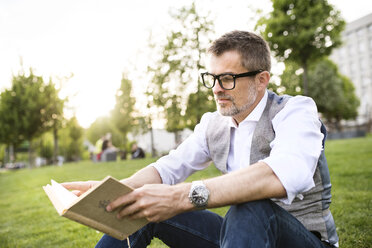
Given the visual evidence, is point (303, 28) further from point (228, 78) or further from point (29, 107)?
point (29, 107)

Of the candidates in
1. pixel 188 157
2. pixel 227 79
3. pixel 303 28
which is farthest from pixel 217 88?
pixel 303 28

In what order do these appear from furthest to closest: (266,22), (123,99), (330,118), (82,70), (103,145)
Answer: (330,118), (123,99), (82,70), (103,145), (266,22)

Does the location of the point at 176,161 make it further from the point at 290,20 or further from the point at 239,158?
the point at 290,20

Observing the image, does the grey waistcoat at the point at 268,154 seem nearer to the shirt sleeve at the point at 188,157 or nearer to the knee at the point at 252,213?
the shirt sleeve at the point at 188,157

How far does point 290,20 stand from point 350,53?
56.3 metres

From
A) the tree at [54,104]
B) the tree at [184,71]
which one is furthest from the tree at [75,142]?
the tree at [184,71]

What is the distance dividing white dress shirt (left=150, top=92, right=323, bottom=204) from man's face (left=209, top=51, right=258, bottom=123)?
0.20ft

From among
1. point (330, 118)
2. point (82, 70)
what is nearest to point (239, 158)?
point (82, 70)

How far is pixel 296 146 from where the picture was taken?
1.52 m

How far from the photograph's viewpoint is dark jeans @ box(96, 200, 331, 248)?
1335 mm

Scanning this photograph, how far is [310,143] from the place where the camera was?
61.0 inches

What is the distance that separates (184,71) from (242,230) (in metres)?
12.1

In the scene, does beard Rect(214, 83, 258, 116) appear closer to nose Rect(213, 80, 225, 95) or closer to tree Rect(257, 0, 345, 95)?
nose Rect(213, 80, 225, 95)

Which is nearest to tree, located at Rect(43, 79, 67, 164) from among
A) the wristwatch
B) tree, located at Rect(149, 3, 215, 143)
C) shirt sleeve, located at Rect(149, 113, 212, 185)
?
tree, located at Rect(149, 3, 215, 143)
